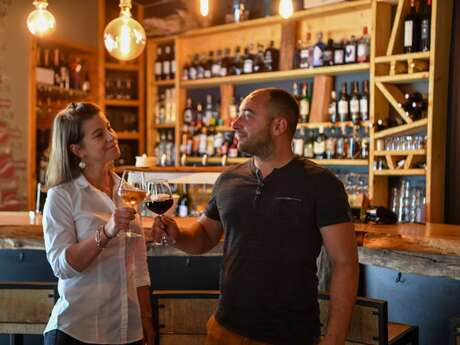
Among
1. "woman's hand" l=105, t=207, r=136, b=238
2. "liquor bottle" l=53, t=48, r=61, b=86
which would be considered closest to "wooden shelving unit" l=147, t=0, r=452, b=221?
"liquor bottle" l=53, t=48, r=61, b=86

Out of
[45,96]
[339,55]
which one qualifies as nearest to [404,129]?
[339,55]

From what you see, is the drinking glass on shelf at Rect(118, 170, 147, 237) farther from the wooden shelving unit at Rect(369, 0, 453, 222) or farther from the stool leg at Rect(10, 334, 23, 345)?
the wooden shelving unit at Rect(369, 0, 453, 222)

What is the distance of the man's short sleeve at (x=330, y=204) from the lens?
173 cm

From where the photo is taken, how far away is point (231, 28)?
5777 mm

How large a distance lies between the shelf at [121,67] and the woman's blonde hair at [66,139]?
4.61 metres

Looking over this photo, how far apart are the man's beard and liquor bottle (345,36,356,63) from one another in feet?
10.8

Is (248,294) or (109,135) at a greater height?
(109,135)

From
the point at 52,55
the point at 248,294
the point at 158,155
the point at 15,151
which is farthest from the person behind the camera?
the point at 158,155

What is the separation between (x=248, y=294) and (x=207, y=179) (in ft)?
6.87

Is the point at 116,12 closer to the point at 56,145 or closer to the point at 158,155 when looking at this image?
the point at 158,155

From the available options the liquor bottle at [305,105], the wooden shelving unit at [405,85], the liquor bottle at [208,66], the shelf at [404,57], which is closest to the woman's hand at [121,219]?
the wooden shelving unit at [405,85]

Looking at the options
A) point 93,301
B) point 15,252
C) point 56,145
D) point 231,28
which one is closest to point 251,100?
point 56,145

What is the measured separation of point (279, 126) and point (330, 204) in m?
0.32

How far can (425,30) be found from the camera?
4.48 meters
